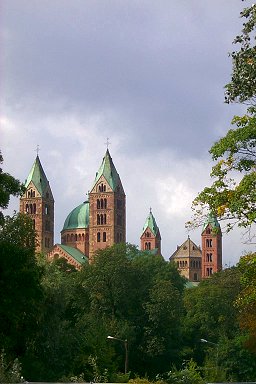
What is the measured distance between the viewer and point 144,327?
64.1 metres

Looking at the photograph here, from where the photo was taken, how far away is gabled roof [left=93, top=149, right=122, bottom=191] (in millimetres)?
160375

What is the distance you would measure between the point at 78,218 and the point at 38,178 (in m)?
12.3

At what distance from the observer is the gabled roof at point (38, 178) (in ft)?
533

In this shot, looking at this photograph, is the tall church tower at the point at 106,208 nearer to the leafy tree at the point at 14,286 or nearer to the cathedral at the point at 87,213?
the cathedral at the point at 87,213

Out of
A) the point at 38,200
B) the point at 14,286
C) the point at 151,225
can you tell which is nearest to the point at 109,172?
the point at 38,200

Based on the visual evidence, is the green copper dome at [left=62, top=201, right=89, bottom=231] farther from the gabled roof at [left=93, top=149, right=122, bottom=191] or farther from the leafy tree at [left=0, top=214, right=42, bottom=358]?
the leafy tree at [left=0, top=214, right=42, bottom=358]

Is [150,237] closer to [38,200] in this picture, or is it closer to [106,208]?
[106,208]

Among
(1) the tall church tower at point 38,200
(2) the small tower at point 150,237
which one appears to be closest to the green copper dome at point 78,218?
(1) the tall church tower at point 38,200

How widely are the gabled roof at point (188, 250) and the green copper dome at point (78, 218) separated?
120 feet

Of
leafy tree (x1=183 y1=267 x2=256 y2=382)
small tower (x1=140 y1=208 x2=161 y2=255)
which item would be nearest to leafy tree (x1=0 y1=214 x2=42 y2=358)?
leafy tree (x1=183 y1=267 x2=256 y2=382)

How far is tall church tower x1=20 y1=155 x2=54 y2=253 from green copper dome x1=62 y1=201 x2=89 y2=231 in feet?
16.0

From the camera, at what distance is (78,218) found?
541 ft

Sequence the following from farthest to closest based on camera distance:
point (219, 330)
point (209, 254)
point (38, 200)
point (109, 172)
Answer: point (209, 254)
point (38, 200)
point (109, 172)
point (219, 330)

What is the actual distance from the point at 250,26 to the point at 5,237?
2438 cm
